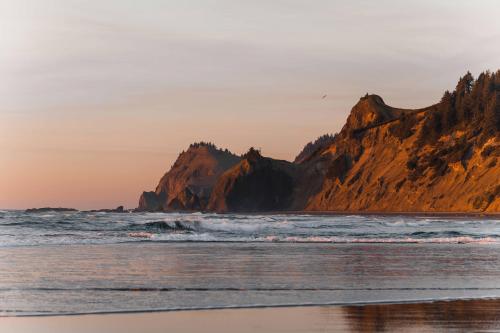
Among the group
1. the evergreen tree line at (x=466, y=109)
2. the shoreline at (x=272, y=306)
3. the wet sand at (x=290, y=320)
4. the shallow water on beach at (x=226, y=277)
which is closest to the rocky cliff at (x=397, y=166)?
the evergreen tree line at (x=466, y=109)

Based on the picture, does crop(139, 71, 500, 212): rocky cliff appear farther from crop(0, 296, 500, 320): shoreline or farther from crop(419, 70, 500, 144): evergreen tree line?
crop(0, 296, 500, 320): shoreline

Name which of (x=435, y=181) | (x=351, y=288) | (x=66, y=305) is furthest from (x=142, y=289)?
(x=435, y=181)

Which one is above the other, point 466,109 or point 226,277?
point 466,109

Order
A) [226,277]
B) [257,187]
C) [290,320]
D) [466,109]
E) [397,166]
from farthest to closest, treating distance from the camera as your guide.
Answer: [257,187] < [397,166] < [466,109] < [226,277] < [290,320]

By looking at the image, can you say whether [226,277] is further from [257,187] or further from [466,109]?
[257,187]

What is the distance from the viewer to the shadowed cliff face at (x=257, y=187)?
174750 millimetres

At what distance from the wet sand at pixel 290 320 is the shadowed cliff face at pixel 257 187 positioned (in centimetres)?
15986

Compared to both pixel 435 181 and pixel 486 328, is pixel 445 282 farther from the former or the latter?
pixel 435 181

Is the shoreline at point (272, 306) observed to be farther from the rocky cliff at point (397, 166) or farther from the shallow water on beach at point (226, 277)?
the rocky cliff at point (397, 166)

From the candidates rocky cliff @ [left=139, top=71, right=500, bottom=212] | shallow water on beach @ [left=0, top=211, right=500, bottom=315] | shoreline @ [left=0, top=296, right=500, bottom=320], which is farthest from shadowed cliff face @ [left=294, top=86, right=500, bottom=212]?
shoreline @ [left=0, top=296, right=500, bottom=320]

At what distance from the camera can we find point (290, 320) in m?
11.7

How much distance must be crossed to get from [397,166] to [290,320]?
405 ft

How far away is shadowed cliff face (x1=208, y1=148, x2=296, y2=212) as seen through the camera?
174750 mm

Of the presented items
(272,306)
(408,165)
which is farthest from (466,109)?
(272,306)
